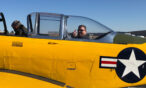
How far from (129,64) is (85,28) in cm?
104

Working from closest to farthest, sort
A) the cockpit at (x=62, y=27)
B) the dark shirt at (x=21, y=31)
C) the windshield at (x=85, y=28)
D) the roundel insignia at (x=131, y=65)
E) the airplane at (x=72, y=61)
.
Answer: the airplane at (x=72, y=61)
the roundel insignia at (x=131, y=65)
the cockpit at (x=62, y=27)
the windshield at (x=85, y=28)
the dark shirt at (x=21, y=31)

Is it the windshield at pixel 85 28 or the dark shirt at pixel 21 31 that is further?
the dark shirt at pixel 21 31

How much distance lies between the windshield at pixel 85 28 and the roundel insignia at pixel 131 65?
58 cm

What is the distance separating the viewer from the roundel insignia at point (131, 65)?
3088mm

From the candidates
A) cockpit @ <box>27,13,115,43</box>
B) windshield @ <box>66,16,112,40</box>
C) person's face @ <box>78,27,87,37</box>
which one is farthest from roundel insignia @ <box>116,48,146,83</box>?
person's face @ <box>78,27,87,37</box>

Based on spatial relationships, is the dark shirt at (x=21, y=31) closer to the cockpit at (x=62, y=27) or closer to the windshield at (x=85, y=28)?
the cockpit at (x=62, y=27)

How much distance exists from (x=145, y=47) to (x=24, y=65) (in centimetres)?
212

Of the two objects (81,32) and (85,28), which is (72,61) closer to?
(81,32)

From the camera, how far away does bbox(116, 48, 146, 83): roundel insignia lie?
10.1ft

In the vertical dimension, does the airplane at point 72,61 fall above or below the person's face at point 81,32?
below

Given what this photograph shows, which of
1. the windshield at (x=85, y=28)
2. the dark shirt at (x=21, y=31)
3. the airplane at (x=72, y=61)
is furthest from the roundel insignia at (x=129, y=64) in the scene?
the dark shirt at (x=21, y=31)

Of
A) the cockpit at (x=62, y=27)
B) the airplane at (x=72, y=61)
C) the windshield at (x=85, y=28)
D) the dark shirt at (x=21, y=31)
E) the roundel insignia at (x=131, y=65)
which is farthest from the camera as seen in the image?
the dark shirt at (x=21, y=31)

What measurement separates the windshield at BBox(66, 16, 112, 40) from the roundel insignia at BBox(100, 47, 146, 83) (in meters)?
0.53

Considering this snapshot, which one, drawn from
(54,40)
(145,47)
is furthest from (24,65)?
(145,47)
